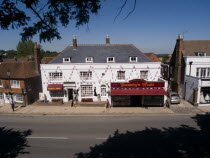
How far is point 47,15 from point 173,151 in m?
12.2

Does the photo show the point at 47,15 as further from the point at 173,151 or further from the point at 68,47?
the point at 68,47

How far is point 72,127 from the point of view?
16500 millimetres

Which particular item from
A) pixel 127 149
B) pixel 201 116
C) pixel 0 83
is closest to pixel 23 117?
pixel 0 83

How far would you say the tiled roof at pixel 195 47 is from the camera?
91.1 ft

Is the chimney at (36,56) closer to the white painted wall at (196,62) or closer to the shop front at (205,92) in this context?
the white painted wall at (196,62)

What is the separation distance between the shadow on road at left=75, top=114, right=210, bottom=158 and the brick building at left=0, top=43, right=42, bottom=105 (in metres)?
17.0

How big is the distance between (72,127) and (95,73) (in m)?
9.82

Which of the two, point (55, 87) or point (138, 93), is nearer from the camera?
point (138, 93)

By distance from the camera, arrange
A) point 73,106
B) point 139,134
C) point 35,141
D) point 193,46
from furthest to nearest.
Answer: point 193,46
point 73,106
point 139,134
point 35,141

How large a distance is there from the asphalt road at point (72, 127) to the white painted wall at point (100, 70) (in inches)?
252

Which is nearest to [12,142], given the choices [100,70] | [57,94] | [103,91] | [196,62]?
[57,94]

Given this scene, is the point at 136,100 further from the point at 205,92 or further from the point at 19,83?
the point at 19,83

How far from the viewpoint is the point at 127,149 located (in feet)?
39.7

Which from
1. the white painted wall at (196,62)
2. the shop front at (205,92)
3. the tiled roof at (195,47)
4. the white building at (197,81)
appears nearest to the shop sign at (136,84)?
the white building at (197,81)
